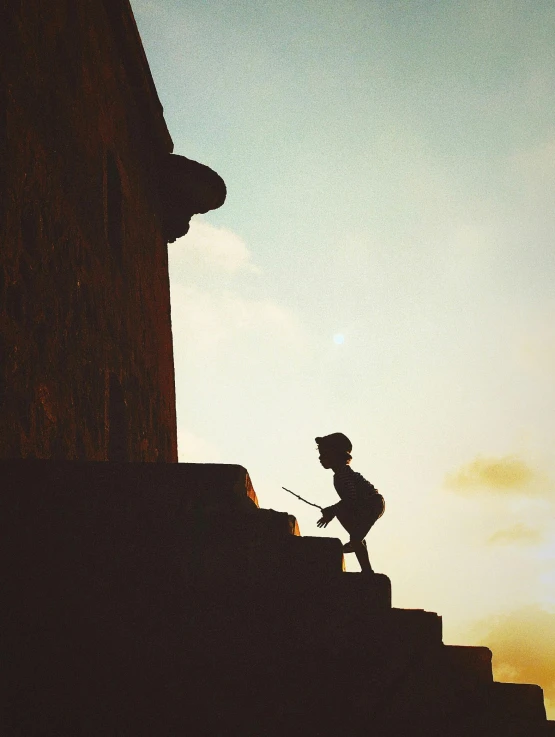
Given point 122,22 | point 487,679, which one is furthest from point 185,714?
point 122,22

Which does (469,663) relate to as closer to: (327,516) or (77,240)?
(327,516)

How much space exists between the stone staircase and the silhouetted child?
1542mm

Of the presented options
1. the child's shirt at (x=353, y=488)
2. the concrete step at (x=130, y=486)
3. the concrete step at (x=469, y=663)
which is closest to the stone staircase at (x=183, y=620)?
the concrete step at (x=130, y=486)

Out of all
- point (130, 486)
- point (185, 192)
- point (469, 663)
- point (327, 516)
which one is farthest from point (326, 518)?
point (185, 192)

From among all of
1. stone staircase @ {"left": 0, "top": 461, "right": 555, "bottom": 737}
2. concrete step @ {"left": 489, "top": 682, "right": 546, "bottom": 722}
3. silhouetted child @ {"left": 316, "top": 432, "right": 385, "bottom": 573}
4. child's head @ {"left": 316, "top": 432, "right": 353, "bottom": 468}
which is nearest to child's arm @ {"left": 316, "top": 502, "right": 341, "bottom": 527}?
silhouetted child @ {"left": 316, "top": 432, "right": 385, "bottom": 573}

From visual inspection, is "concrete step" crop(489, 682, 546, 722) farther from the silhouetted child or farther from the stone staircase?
the silhouetted child

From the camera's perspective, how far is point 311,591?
2.70 meters

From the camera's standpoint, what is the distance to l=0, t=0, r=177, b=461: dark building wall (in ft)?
12.8

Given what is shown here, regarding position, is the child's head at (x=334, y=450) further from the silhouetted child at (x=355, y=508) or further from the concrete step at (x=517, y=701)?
the concrete step at (x=517, y=701)

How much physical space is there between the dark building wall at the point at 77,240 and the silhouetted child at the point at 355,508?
5.84 ft

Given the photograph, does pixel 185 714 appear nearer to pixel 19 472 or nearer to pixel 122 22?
pixel 19 472

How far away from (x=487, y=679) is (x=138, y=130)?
6943 mm

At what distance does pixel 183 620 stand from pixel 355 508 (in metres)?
2.23

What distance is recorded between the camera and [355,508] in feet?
15.2
